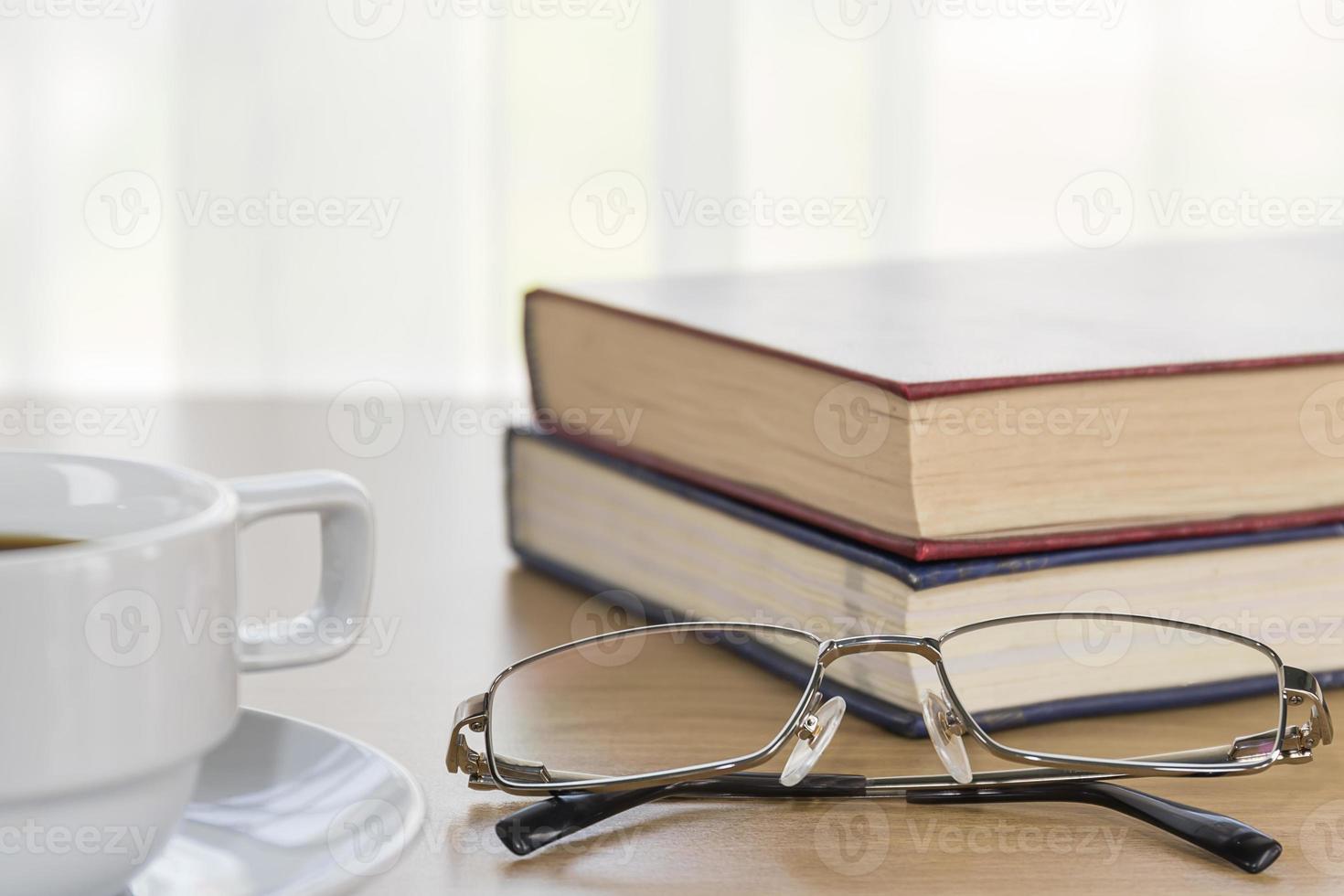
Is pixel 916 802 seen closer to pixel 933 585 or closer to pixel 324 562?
pixel 933 585

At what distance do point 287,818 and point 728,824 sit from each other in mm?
115

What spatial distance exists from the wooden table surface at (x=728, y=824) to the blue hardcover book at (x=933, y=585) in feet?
0.12

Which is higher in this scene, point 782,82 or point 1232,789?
point 782,82

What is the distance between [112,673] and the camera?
1.02 feet

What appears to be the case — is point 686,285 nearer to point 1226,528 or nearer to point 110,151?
point 1226,528

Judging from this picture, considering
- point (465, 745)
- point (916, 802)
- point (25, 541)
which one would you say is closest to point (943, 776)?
point (916, 802)

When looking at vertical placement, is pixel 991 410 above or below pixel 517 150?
below

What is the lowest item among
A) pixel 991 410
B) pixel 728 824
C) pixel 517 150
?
pixel 728 824

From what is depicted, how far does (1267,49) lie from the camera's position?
2064 millimetres

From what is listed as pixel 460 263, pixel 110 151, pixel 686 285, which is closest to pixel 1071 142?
pixel 460 263

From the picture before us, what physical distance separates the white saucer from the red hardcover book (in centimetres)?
17

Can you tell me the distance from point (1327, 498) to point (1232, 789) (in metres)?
0.13

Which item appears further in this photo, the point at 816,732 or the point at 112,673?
the point at 816,732

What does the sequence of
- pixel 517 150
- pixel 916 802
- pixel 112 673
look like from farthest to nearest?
pixel 517 150
pixel 916 802
pixel 112 673
